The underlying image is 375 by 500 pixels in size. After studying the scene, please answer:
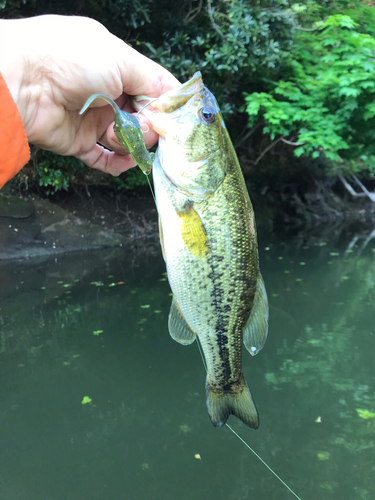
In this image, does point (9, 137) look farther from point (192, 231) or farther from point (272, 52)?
point (272, 52)

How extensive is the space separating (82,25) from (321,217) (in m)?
14.0

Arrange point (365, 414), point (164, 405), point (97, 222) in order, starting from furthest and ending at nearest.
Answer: point (97, 222)
point (164, 405)
point (365, 414)

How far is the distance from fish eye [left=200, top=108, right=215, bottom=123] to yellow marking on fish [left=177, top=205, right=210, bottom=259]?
0.37 m

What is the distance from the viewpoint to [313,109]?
7.52 metres

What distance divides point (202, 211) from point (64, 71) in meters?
0.81

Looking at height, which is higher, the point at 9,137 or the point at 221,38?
the point at 9,137

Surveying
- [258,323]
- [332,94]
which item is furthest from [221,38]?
[258,323]

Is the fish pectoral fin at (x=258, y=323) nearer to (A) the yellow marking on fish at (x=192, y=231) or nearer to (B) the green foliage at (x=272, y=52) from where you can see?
(A) the yellow marking on fish at (x=192, y=231)

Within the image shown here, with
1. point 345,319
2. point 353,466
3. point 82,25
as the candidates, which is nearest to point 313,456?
point 353,466

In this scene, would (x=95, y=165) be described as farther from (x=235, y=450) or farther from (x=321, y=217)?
(x=321, y=217)

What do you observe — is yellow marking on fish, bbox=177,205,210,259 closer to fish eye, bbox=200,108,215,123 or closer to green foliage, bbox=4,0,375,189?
fish eye, bbox=200,108,215,123

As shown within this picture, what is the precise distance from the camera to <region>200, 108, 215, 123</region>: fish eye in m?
1.61

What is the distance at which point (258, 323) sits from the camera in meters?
1.75

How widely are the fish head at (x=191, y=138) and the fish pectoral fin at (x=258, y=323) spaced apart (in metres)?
0.50
